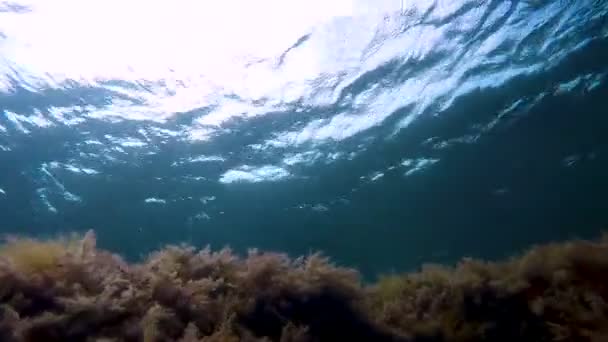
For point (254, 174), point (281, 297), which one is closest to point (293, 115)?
point (254, 174)

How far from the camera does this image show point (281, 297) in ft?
17.1

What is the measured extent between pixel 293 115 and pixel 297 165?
4129mm

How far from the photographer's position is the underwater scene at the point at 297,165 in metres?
5.00

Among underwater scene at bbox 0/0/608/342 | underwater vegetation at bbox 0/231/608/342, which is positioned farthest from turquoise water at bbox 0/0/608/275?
underwater vegetation at bbox 0/231/608/342

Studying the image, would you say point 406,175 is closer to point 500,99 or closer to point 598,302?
point 500,99

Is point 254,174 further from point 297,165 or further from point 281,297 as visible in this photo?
point 281,297

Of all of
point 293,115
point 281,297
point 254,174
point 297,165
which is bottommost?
point 281,297

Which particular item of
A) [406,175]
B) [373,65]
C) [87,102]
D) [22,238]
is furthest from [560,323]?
[406,175]

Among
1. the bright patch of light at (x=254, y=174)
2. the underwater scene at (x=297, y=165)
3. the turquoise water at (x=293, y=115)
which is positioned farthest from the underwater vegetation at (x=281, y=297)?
the bright patch of light at (x=254, y=174)

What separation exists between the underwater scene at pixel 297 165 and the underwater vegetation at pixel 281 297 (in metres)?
0.02

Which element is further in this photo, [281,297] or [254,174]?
[254,174]

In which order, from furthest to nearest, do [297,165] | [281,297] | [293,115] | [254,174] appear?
[254,174] → [297,165] → [293,115] → [281,297]

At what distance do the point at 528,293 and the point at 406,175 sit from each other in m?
16.4

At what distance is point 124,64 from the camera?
1343 cm
